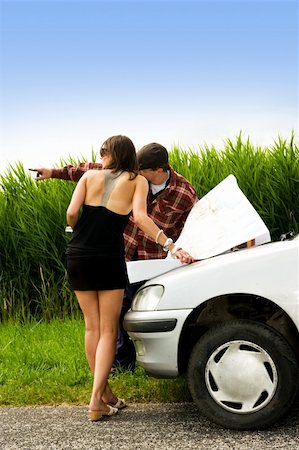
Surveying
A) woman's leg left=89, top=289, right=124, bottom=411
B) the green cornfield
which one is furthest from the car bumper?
the green cornfield

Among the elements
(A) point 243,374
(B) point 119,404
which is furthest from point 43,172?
(A) point 243,374

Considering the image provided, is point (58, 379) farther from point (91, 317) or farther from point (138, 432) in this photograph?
point (138, 432)

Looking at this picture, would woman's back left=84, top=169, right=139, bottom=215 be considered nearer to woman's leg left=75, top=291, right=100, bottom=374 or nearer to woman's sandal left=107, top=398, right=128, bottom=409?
woman's leg left=75, top=291, right=100, bottom=374

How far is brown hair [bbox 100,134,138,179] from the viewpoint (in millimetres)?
5137

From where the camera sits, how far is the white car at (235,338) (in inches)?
180

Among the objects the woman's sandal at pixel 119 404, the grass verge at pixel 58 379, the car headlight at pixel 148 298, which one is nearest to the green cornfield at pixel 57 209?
the grass verge at pixel 58 379

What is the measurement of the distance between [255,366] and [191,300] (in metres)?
0.53

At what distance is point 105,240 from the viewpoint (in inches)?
199

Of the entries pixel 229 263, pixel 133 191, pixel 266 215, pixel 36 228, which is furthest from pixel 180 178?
pixel 36 228

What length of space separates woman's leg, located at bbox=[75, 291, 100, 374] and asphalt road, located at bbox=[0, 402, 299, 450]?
1.45ft

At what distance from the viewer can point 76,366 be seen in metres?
6.55

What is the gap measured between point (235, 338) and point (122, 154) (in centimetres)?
140

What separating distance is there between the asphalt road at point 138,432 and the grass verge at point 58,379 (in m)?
0.24

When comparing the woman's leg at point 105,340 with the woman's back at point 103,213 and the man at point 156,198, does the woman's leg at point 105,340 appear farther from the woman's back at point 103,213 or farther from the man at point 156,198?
the man at point 156,198
